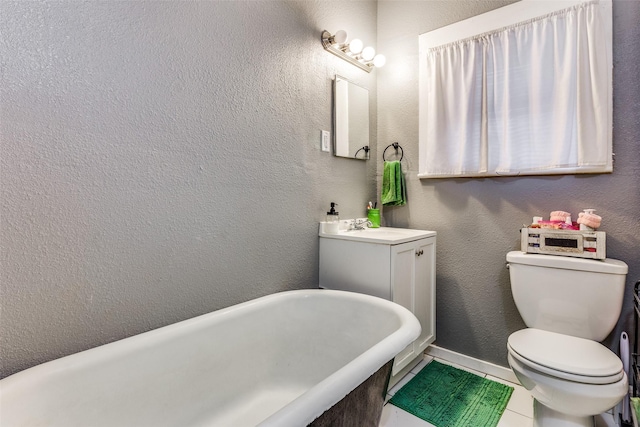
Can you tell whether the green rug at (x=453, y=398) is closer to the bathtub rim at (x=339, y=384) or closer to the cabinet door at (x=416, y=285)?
the cabinet door at (x=416, y=285)

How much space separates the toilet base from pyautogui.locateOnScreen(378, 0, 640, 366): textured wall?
51 centimetres

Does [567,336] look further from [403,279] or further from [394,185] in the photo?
[394,185]

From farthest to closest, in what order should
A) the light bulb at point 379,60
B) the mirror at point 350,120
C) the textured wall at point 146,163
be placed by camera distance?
the light bulb at point 379,60
the mirror at point 350,120
the textured wall at point 146,163

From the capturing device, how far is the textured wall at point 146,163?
97 centimetres

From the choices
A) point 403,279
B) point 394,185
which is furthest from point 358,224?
point 403,279

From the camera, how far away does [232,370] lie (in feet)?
4.31

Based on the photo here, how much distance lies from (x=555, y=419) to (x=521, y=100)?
1.64 m

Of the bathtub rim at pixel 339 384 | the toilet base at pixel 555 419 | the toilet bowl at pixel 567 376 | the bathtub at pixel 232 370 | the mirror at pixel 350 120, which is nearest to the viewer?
the bathtub rim at pixel 339 384

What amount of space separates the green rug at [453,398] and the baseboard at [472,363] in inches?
3.6

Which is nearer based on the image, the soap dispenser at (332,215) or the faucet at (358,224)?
the soap dispenser at (332,215)

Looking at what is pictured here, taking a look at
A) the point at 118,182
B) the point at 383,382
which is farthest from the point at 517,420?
the point at 118,182

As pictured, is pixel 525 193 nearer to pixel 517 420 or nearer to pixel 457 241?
pixel 457 241

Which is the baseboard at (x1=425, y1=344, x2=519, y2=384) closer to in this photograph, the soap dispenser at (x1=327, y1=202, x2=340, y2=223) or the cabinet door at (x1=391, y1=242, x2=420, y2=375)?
the cabinet door at (x1=391, y1=242, x2=420, y2=375)

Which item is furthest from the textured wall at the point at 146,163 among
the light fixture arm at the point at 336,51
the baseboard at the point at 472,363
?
the baseboard at the point at 472,363
